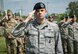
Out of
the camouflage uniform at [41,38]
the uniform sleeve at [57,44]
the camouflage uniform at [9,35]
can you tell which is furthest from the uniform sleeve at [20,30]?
the camouflage uniform at [9,35]

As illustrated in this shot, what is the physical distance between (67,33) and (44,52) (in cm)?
776

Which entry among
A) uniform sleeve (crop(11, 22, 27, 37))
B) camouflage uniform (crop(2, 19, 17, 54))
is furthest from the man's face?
camouflage uniform (crop(2, 19, 17, 54))

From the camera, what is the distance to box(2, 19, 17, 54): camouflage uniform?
16359mm

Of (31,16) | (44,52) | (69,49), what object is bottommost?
(69,49)

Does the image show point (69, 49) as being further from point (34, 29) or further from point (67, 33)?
point (34, 29)

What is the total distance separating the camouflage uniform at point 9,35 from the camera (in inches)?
644

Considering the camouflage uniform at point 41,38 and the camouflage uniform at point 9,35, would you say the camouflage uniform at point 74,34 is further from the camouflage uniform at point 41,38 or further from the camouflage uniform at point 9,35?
the camouflage uniform at point 41,38

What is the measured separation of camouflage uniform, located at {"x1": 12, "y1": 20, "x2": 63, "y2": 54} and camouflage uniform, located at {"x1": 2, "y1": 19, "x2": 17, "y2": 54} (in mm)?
8983

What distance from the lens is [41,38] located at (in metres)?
7.04

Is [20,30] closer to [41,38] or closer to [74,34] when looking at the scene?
[41,38]

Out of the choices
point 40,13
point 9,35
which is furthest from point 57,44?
point 9,35

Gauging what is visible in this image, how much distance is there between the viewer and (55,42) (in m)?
7.10

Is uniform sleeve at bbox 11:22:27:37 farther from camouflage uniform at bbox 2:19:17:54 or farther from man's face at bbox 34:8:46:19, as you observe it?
camouflage uniform at bbox 2:19:17:54

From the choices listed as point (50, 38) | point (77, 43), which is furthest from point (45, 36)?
point (77, 43)
